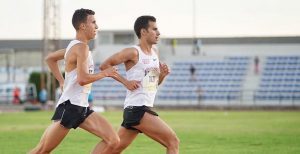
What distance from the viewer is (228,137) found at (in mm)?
25641

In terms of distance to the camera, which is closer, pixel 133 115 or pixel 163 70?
pixel 133 115

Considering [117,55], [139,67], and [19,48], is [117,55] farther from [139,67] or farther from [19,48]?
[19,48]

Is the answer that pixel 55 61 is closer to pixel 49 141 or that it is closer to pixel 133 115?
pixel 133 115

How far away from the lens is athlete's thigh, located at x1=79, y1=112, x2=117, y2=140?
12.4m

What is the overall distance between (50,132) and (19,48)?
82698 mm

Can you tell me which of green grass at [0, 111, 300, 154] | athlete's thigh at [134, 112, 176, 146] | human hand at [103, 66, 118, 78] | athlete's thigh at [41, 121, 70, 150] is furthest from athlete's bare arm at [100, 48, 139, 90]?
green grass at [0, 111, 300, 154]

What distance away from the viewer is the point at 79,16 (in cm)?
1270

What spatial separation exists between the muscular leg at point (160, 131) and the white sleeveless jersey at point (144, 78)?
0.95 feet

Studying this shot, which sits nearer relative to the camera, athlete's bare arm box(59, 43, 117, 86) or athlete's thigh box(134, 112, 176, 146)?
athlete's bare arm box(59, 43, 117, 86)

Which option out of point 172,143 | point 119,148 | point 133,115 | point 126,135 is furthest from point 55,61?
point 172,143

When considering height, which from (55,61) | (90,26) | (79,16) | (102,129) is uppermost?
(79,16)

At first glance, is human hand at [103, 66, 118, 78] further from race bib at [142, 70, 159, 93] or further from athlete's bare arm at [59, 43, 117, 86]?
race bib at [142, 70, 159, 93]

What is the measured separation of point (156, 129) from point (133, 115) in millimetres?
449

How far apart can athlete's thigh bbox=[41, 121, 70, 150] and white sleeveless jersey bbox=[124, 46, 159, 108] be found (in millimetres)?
1612
